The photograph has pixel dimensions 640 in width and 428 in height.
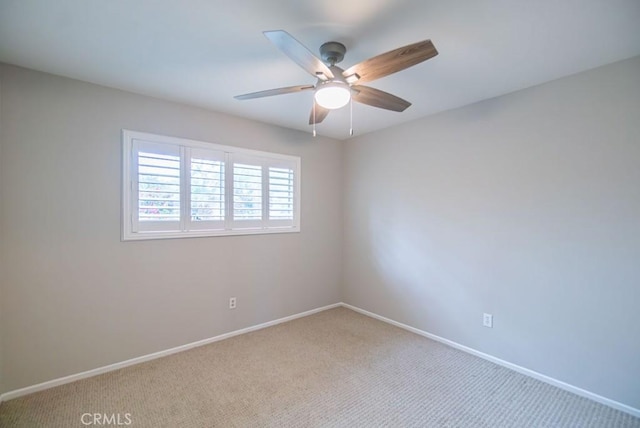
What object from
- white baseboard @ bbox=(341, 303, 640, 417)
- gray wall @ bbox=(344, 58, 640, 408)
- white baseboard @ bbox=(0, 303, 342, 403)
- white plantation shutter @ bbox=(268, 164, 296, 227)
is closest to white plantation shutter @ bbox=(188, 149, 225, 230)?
white plantation shutter @ bbox=(268, 164, 296, 227)

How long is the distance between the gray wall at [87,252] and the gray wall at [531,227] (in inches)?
79.6

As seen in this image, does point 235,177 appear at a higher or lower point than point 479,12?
lower

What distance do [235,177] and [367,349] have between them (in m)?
2.33

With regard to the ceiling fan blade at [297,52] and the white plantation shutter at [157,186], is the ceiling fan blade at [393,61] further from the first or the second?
the white plantation shutter at [157,186]

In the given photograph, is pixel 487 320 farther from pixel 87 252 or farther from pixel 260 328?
pixel 87 252

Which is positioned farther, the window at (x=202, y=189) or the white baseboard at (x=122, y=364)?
the window at (x=202, y=189)

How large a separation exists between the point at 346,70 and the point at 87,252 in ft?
8.37

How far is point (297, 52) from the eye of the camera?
1.53m

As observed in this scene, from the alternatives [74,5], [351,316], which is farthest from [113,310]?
[351,316]

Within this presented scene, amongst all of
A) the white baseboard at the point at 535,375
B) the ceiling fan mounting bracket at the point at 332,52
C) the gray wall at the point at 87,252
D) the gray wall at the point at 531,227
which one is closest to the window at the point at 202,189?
the gray wall at the point at 87,252

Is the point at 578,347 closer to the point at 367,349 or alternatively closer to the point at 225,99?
the point at 367,349

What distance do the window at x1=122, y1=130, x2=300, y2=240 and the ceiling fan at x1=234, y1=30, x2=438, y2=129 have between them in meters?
1.31

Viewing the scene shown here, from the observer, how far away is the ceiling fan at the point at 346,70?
1.47 metres

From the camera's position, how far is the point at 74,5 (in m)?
1.58
